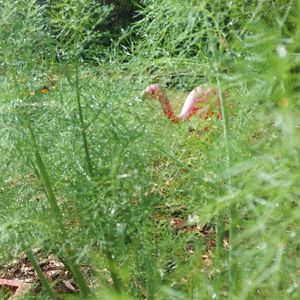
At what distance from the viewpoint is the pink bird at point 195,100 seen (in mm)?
1668

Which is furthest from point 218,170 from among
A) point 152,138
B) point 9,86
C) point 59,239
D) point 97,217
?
point 9,86

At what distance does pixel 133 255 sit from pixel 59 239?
0.70 feet

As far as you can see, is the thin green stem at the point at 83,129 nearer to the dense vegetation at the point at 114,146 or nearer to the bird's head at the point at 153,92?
the dense vegetation at the point at 114,146

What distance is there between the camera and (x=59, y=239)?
1.48 metres

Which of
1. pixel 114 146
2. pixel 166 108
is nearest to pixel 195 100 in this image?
pixel 166 108

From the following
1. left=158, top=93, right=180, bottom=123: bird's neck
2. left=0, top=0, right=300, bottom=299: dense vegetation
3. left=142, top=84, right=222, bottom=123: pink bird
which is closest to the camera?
left=0, top=0, right=300, bottom=299: dense vegetation

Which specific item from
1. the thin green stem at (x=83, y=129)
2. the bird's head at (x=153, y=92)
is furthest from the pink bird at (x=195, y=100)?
the thin green stem at (x=83, y=129)

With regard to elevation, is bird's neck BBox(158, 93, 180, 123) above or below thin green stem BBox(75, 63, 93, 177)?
below

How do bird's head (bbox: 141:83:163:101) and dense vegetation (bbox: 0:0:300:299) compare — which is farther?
bird's head (bbox: 141:83:163:101)

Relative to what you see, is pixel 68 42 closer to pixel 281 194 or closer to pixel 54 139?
pixel 54 139

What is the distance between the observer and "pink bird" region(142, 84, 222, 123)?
1.67 meters

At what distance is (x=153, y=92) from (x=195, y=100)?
0.15 meters


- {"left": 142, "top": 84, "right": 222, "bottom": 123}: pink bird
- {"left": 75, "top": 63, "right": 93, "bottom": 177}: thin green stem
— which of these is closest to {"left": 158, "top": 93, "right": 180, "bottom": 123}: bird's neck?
{"left": 142, "top": 84, "right": 222, "bottom": 123}: pink bird

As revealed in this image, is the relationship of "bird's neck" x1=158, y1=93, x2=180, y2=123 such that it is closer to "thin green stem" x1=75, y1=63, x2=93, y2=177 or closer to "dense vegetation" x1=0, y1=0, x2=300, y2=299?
"dense vegetation" x1=0, y1=0, x2=300, y2=299
